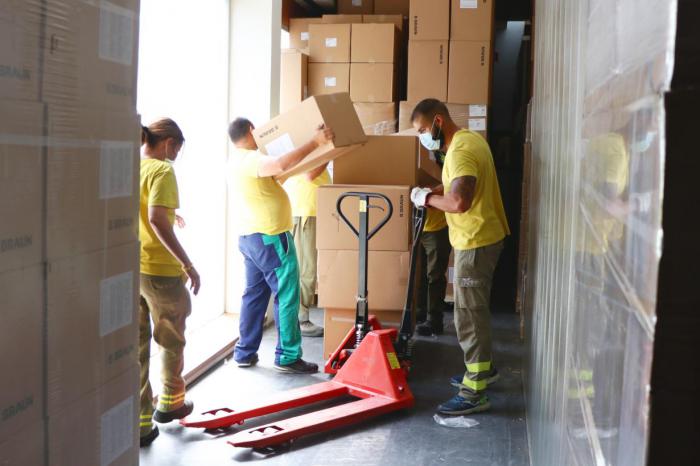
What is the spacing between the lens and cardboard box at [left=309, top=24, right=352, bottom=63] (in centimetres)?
657

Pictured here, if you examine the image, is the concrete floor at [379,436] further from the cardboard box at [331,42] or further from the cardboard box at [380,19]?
the cardboard box at [380,19]

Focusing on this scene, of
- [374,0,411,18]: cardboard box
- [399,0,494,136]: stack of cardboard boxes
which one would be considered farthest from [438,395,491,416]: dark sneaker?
[374,0,411,18]: cardboard box

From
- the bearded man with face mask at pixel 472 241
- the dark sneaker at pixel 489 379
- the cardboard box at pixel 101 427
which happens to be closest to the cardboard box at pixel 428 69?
the bearded man with face mask at pixel 472 241

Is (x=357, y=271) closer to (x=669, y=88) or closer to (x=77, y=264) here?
(x=77, y=264)

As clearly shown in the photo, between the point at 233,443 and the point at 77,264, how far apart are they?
79.8 inches

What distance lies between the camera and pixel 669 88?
652 millimetres

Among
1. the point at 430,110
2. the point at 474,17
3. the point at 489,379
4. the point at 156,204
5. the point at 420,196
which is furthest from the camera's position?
the point at 474,17

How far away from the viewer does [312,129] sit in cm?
415

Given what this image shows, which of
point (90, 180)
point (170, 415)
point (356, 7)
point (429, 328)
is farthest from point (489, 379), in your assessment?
point (356, 7)

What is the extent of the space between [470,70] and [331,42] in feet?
4.08

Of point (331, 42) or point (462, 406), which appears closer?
point (462, 406)

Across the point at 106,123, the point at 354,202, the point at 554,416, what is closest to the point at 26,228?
the point at 106,123

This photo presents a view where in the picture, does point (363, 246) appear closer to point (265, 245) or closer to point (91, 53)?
point (265, 245)

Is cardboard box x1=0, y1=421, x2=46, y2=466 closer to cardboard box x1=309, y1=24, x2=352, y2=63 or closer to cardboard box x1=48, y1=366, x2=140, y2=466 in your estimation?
cardboard box x1=48, y1=366, x2=140, y2=466
